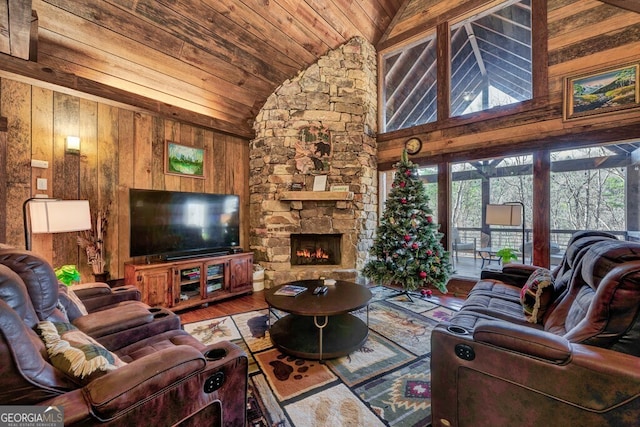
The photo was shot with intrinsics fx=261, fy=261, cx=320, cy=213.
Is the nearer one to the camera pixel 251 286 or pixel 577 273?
pixel 577 273

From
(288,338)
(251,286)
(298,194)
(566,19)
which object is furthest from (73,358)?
(566,19)

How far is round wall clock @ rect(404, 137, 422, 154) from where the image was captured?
4297mm

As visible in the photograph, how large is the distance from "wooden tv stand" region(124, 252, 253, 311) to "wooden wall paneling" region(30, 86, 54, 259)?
77cm

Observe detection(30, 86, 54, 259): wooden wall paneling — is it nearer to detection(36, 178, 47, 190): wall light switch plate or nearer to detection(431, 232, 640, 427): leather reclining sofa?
detection(36, 178, 47, 190): wall light switch plate

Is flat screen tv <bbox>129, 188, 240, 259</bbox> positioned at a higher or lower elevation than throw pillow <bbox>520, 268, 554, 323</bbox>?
higher

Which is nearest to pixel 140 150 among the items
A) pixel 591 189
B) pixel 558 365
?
pixel 558 365

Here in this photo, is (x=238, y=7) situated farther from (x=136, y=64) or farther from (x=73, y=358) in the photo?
(x=73, y=358)

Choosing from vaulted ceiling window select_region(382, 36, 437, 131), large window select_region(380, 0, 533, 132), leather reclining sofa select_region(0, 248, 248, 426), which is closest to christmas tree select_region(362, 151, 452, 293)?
vaulted ceiling window select_region(382, 36, 437, 131)

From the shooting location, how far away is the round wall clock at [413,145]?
4.30 metres

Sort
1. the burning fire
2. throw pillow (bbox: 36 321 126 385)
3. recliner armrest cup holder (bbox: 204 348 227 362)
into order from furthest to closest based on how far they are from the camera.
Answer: the burning fire < recliner armrest cup holder (bbox: 204 348 227 362) < throw pillow (bbox: 36 321 126 385)

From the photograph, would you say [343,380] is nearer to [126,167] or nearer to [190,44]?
[126,167]

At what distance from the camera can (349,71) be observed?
441 cm

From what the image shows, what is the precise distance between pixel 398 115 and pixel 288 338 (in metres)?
4.14

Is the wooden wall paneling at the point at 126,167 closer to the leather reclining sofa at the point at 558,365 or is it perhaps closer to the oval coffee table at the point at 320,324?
the oval coffee table at the point at 320,324
